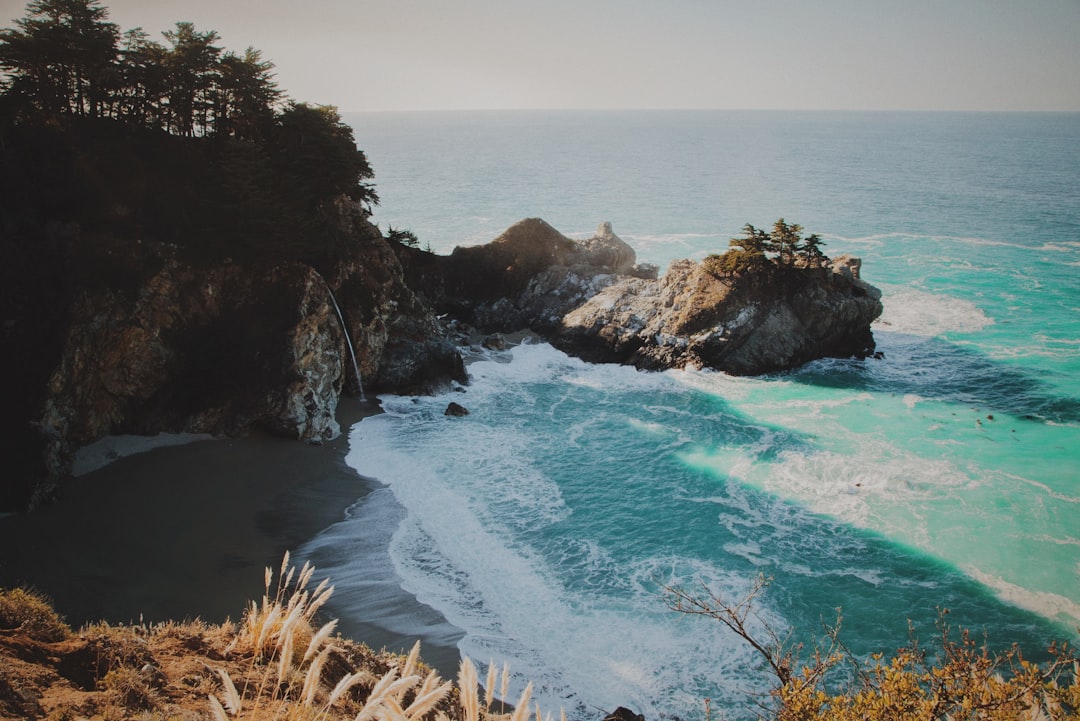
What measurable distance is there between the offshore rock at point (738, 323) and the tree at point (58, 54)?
25.7 meters

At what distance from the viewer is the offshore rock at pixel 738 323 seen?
3375 centimetres

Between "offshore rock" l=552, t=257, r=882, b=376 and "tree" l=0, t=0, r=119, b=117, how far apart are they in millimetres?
25714

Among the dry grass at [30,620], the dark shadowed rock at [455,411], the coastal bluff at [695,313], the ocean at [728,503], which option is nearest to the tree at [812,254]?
the coastal bluff at [695,313]

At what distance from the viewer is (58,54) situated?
76.6 ft

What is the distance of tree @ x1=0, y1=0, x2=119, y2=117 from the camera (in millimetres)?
22906

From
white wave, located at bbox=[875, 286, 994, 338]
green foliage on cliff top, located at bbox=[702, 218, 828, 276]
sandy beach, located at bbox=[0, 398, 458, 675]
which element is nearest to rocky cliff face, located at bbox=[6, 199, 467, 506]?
sandy beach, located at bbox=[0, 398, 458, 675]

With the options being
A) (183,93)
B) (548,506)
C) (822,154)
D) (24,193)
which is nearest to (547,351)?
(548,506)

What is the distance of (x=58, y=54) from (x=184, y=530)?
19.8 m

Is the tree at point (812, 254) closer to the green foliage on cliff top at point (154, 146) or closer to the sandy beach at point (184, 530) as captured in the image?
the green foliage on cliff top at point (154, 146)

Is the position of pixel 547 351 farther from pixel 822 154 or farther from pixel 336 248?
pixel 822 154

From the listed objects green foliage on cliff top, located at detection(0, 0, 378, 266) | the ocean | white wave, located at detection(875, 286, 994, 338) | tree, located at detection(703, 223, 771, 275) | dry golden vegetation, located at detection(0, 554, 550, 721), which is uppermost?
green foliage on cliff top, located at detection(0, 0, 378, 266)

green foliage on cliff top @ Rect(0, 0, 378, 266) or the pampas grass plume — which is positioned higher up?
green foliage on cliff top @ Rect(0, 0, 378, 266)

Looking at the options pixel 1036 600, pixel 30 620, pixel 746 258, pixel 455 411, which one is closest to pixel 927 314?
pixel 746 258

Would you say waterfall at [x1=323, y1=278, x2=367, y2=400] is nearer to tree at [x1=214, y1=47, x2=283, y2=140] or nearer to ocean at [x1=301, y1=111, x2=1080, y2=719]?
ocean at [x1=301, y1=111, x2=1080, y2=719]
